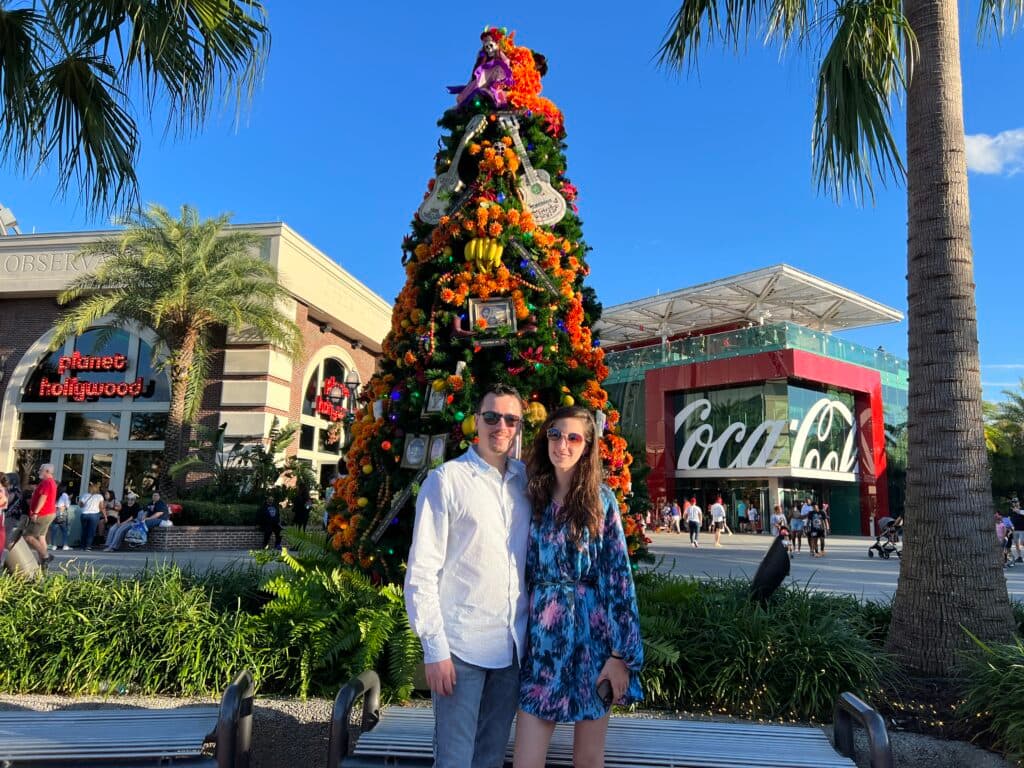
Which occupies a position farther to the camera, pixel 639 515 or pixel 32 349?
pixel 32 349

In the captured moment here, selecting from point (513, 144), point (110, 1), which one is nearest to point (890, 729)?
point (513, 144)

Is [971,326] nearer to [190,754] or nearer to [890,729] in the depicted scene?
[890,729]

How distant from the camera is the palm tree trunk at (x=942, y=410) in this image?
4.58 m

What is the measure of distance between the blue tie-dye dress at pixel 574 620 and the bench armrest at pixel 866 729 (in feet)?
3.13

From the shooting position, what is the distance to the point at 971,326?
190 inches

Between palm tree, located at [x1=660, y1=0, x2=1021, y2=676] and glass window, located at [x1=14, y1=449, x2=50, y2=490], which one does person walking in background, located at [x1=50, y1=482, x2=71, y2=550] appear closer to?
glass window, located at [x1=14, y1=449, x2=50, y2=490]

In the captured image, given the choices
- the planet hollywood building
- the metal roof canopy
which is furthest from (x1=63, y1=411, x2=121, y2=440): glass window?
the metal roof canopy

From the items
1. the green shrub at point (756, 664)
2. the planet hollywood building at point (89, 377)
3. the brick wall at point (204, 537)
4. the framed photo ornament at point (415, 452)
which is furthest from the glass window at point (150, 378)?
the green shrub at point (756, 664)

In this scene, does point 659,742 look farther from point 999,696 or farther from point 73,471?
point 73,471

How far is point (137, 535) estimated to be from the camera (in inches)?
629

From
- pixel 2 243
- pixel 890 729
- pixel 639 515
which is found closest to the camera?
pixel 890 729

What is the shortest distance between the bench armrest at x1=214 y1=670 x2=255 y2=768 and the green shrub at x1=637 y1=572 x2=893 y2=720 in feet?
7.56

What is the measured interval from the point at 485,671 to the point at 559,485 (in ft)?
2.23

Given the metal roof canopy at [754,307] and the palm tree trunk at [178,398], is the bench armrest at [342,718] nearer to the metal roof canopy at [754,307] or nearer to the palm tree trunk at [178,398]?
the palm tree trunk at [178,398]
